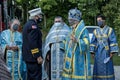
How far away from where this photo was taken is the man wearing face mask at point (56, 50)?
9562 mm

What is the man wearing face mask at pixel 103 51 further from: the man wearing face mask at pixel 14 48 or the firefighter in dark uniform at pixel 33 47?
the man wearing face mask at pixel 14 48

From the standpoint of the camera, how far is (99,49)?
9172 mm

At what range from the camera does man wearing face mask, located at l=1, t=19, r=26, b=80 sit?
906 centimetres

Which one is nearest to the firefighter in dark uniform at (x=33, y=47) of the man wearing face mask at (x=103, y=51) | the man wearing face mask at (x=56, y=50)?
the man wearing face mask at (x=56, y=50)

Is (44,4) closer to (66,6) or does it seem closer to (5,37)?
(66,6)

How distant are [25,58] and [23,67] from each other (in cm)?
66

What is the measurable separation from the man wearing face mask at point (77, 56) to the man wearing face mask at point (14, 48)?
4.97 ft

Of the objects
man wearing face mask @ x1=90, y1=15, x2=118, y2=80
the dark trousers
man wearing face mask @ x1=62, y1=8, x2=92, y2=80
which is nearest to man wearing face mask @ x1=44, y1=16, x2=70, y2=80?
man wearing face mask @ x1=90, y1=15, x2=118, y2=80

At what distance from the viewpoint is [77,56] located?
25.7 ft

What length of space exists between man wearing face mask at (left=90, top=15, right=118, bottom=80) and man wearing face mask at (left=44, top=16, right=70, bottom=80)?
760 mm

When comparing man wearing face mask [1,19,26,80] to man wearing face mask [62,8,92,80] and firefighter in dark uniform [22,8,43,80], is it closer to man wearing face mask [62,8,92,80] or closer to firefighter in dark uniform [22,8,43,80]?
firefighter in dark uniform [22,8,43,80]

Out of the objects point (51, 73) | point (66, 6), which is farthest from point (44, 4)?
point (51, 73)

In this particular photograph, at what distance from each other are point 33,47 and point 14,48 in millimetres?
760

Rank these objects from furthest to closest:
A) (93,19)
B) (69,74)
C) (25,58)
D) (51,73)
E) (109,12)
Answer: (93,19) → (109,12) → (51,73) → (25,58) → (69,74)
